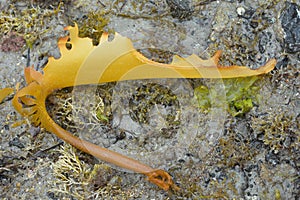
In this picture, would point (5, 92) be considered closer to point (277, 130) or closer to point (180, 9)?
point (180, 9)

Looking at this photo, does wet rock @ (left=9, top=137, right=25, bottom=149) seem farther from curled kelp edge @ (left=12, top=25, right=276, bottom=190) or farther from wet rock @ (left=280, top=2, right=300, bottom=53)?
wet rock @ (left=280, top=2, right=300, bottom=53)

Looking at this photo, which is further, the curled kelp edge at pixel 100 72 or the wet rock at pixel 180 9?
the wet rock at pixel 180 9

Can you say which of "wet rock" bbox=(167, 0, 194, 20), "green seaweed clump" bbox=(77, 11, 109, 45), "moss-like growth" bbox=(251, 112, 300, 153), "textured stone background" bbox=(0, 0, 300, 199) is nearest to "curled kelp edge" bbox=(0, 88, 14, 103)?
"textured stone background" bbox=(0, 0, 300, 199)

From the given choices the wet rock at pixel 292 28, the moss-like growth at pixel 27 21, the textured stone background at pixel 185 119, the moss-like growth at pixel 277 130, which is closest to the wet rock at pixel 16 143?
the textured stone background at pixel 185 119

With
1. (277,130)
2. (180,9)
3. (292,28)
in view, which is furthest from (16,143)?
(292,28)

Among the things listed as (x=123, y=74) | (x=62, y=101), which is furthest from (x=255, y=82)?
(x=62, y=101)

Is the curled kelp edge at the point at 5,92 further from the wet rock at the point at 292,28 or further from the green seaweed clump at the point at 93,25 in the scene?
the wet rock at the point at 292,28
